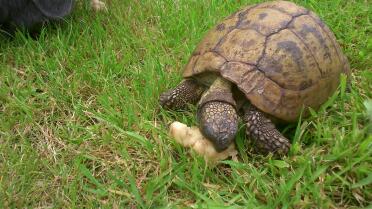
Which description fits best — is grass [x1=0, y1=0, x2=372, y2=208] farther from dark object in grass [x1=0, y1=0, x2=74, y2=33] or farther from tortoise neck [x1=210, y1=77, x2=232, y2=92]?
tortoise neck [x1=210, y1=77, x2=232, y2=92]

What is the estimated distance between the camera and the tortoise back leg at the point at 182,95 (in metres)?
2.34

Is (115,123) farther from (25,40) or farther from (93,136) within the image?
(25,40)

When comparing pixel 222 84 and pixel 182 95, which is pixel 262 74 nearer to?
pixel 222 84

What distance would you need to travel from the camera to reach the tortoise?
2.09 m

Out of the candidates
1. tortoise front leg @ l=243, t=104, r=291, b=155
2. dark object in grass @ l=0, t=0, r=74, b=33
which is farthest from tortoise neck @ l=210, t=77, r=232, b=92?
dark object in grass @ l=0, t=0, r=74, b=33

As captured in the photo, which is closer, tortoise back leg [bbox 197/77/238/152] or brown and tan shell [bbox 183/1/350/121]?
tortoise back leg [bbox 197/77/238/152]

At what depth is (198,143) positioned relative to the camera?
2041 mm

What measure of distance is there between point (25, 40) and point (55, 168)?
1.19m

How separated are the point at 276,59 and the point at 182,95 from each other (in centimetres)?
54

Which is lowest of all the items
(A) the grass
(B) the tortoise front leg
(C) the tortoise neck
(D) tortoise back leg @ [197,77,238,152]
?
(A) the grass

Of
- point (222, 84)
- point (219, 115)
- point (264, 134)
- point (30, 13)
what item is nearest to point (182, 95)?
point (222, 84)

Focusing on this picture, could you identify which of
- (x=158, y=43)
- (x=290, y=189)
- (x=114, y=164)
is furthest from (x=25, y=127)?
(x=290, y=189)

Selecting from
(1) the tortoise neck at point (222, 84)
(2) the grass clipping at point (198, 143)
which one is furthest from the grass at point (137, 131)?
(1) the tortoise neck at point (222, 84)

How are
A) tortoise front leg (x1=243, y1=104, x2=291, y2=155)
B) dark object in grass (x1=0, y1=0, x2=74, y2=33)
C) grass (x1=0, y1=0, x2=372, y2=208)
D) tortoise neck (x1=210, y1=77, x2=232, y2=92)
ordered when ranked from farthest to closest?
dark object in grass (x1=0, y1=0, x2=74, y2=33)
tortoise neck (x1=210, y1=77, x2=232, y2=92)
tortoise front leg (x1=243, y1=104, x2=291, y2=155)
grass (x1=0, y1=0, x2=372, y2=208)
